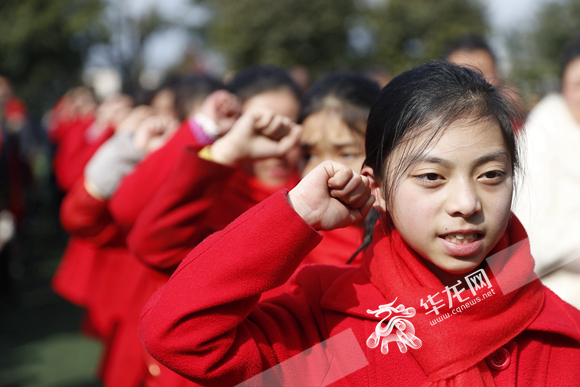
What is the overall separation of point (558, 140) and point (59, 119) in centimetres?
1058

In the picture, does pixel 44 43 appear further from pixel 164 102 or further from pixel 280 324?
pixel 280 324

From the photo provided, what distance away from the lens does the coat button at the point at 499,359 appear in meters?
1.22

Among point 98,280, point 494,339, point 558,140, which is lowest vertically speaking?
point 98,280

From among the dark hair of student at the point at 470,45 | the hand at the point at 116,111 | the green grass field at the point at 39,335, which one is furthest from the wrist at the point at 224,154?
the green grass field at the point at 39,335

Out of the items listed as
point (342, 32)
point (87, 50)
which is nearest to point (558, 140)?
point (87, 50)

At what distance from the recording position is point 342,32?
2103 centimetres

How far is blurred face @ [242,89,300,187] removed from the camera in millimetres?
2213

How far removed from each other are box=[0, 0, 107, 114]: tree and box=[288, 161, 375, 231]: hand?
14.8m

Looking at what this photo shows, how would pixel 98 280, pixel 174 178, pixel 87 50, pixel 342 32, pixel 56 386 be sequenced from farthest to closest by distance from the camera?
pixel 342 32
pixel 87 50
pixel 56 386
pixel 98 280
pixel 174 178

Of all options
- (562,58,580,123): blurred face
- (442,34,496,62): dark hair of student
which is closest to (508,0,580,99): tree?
(442,34,496,62): dark hair of student

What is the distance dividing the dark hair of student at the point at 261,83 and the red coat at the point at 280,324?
1239mm

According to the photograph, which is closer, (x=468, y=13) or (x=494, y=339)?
(x=494, y=339)

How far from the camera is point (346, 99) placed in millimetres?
2055

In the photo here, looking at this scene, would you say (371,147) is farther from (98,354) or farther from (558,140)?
(98,354)
